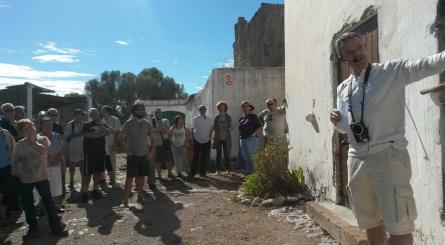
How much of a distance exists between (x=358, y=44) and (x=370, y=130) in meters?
0.59

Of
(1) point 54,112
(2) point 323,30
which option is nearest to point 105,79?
(1) point 54,112

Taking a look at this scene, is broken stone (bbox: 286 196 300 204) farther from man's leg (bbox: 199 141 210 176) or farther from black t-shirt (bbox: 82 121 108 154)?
man's leg (bbox: 199 141 210 176)

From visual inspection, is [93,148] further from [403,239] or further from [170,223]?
[403,239]

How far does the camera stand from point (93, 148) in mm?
8352

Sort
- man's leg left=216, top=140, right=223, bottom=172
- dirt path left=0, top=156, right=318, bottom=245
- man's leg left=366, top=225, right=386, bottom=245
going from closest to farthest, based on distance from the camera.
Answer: man's leg left=366, top=225, right=386, bottom=245
dirt path left=0, top=156, right=318, bottom=245
man's leg left=216, top=140, right=223, bottom=172

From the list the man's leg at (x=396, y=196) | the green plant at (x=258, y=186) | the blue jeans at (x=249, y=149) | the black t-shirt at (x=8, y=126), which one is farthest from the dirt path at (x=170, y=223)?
the man's leg at (x=396, y=196)

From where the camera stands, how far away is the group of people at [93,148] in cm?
600

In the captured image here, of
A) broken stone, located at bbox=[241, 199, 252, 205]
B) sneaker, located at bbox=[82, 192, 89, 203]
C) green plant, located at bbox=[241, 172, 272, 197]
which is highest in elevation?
green plant, located at bbox=[241, 172, 272, 197]

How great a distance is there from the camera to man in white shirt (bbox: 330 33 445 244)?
9.57 feet

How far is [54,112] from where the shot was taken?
8531 millimetres

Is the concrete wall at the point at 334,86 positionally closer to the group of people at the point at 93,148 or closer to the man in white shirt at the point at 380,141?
the man in white shirt at the point at 380,141

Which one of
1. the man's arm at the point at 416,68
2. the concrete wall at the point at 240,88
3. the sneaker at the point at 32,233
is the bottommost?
the sneaker at the point at 32,233

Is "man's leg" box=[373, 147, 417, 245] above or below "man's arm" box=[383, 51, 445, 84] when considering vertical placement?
below

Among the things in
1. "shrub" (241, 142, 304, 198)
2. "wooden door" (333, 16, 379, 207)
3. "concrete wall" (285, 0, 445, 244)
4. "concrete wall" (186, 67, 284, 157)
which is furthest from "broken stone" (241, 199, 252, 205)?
"concrete wall" (186, 67, 284, 157)
